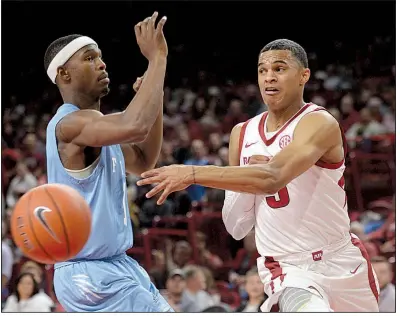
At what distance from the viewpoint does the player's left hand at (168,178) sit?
11.8ft

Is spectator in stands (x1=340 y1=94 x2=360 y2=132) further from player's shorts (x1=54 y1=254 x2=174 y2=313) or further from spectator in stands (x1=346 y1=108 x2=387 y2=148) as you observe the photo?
player's shorts (x1=54 y1=254 x2=174 y2=313)

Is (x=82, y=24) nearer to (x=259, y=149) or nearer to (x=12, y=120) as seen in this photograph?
(x=12, y=120)

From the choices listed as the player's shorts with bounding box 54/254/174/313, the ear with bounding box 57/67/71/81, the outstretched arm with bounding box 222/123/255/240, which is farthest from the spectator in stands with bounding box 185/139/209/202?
the player's shorts with bounding box 54/254/174/313

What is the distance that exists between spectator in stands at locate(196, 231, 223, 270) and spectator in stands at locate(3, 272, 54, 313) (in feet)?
6.04

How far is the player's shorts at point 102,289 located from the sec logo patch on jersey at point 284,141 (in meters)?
1.06

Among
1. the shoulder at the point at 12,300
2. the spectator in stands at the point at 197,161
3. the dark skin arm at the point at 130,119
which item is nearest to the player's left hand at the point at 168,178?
the dark skin arm at the point at 130,119

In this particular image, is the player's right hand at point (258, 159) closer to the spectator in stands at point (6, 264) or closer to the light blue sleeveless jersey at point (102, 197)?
the light blue sleeveless jersey at point (102, 197)

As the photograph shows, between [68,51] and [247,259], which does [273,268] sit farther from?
[247,259]

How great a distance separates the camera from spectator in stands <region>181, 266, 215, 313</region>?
748 cm

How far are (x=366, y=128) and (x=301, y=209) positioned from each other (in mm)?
6835

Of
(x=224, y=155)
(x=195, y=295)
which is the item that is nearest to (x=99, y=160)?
(x=195, y=295)

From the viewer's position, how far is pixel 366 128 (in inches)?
427

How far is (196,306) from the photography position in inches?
296

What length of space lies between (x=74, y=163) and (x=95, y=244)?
45cm
